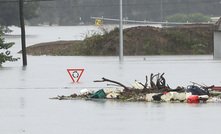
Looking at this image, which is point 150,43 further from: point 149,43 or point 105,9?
point 105,9

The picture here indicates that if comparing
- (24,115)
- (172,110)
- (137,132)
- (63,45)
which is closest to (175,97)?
(172,110)

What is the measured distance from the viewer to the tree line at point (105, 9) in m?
136

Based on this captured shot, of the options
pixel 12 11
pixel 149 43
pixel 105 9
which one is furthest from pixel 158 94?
pixel 105 9

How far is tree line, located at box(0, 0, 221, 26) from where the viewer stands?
136 meters

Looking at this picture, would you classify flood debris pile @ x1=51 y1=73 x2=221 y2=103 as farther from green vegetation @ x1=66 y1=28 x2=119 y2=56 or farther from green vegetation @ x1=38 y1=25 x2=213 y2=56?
green vegetation @ x1=38 y1=25 x2=213 y2=56

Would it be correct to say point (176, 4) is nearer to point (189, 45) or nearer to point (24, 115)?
point (189, 45)

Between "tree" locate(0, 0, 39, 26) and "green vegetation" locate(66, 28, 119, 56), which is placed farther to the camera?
"tree" locate(0, 0, 39, 26)

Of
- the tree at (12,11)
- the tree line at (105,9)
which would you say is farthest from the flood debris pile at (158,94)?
the tree line at (105,9)

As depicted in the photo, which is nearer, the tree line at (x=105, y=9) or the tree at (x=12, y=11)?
the tree at (x=12, y=11)

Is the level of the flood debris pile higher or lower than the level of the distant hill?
lower

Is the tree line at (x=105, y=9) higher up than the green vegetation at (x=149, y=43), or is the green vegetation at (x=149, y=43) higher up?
the tree line at (x=105, y=9)

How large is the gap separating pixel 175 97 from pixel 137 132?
20.2ft

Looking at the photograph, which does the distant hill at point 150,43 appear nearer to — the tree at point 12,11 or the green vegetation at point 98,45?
the green vegetation at point 98,45

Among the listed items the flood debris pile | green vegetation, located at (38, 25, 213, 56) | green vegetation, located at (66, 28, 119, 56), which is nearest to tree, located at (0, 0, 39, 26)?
green vegetation, located at (38, 25, 213, 56)
